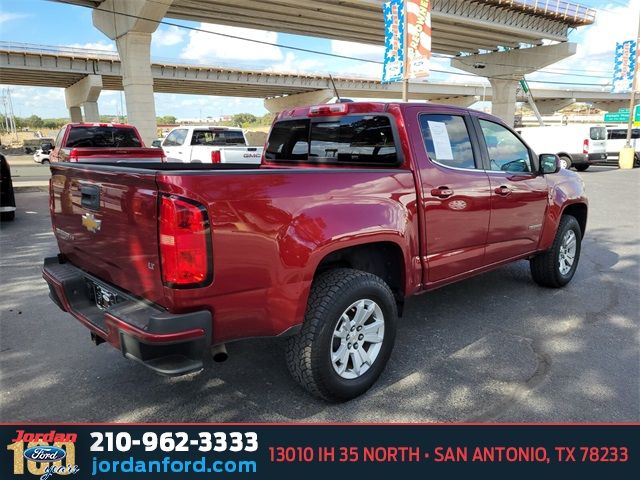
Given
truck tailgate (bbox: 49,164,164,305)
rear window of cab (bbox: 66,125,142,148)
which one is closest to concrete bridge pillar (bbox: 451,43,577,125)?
rear window of cab (bbox: 66,125,142,148)

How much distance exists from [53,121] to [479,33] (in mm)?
145479

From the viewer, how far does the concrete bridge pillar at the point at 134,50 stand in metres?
24.5

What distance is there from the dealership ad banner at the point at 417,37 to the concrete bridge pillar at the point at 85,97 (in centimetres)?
3675

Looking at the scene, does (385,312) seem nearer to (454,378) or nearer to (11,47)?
(454,378)

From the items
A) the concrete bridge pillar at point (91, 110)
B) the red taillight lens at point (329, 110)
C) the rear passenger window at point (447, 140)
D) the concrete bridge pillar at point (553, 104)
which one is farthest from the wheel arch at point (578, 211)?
the concrete bridge pillar at point (553, 104)

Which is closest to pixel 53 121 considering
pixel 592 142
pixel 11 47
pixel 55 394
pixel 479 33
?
pixel 11 47

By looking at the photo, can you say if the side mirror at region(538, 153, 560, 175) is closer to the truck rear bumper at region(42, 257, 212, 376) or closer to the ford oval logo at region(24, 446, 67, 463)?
the truck rear bumper at region(42, 257, 212, 376)

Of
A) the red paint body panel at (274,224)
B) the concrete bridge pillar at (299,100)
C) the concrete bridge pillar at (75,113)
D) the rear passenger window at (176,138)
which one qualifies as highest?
the concrete bridge pillar at (299,100)

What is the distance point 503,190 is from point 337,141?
158 centimetres

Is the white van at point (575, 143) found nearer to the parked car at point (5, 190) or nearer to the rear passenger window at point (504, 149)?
the rear passenger window at point (504, 149)

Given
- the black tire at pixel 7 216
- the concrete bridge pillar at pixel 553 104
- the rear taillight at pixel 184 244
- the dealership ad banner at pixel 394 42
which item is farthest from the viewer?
the concrete bridge pillar at pixel 553 104

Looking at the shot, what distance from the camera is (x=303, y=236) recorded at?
105 inches

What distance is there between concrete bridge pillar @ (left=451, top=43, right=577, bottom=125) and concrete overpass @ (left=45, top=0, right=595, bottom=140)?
0.09m

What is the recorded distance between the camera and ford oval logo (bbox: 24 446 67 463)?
2568 mm
